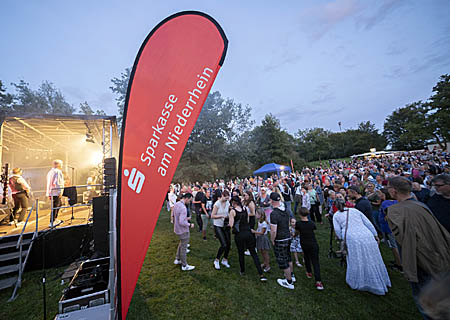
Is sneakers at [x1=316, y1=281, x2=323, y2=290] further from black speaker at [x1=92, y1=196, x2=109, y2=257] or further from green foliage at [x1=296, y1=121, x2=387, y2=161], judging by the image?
green foliage at [x1=296, y1=121, x2=387, y2=161]

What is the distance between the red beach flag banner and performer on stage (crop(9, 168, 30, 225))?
6.19m

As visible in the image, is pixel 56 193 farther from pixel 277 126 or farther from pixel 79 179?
pixel 277 126

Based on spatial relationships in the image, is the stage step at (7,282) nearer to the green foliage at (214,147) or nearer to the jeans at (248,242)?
the jeans at (248,242)

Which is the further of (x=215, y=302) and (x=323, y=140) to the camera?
(x=323, y=140)

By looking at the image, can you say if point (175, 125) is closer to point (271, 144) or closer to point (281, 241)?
point (281, 241)

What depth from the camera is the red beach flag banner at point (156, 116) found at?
6.82ft

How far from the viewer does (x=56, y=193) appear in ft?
20.4

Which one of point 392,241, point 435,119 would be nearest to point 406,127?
point 435,119

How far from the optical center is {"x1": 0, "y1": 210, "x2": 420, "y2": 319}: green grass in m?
3.03

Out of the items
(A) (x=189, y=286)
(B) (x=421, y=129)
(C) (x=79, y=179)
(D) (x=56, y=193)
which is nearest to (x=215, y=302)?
(A) (x=189, y=286)

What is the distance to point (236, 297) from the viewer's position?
3531 mm

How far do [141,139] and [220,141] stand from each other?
2401cm

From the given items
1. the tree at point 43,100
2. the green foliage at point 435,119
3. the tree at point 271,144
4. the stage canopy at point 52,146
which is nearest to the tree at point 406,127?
the green foliage at point 435,119

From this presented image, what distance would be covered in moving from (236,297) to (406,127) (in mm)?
49324
